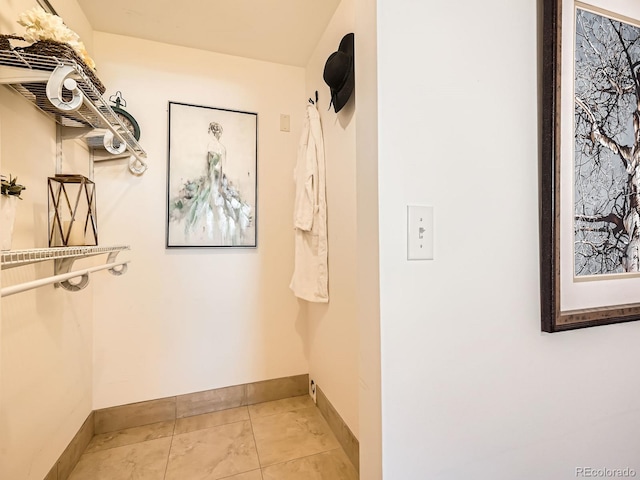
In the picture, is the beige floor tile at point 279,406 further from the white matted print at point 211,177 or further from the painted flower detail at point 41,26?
the painted flower detail at point 41,26

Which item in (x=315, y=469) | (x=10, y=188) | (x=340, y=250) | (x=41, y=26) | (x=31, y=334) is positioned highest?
(x=41, y=26)

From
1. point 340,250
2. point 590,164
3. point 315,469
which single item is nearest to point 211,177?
point 340,250

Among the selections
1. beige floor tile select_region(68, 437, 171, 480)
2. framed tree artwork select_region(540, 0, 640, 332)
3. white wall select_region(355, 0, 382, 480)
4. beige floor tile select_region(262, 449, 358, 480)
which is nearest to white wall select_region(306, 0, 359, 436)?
beige floor tile select_region(262, 449, 358, 480)

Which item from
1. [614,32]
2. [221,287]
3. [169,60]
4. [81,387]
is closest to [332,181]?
[221,287]

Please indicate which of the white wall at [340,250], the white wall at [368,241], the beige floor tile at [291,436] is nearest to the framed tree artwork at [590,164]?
the white wall at [368,241]

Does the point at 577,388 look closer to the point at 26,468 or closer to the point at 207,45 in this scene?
the point at 26,468

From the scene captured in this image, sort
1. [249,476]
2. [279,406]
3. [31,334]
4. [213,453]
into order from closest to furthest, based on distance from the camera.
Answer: [31,334]
[249,476]
[213,453]
[279,406]

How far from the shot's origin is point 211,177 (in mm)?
1896

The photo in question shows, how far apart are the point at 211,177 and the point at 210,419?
151 centimetres

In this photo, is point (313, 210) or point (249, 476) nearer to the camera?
point (249, 476)

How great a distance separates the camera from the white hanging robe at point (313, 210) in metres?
1.70

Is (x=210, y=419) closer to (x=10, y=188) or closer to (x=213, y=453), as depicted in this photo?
(x=213, y=453)

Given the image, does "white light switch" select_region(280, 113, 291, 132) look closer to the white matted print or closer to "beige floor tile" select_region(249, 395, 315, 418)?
the white matted print

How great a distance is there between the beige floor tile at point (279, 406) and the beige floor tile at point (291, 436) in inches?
1.7
